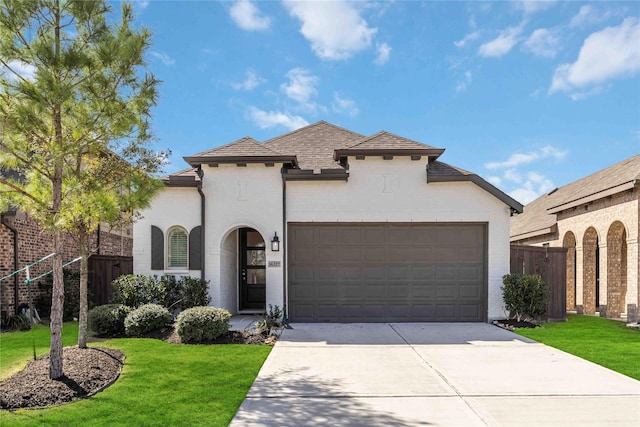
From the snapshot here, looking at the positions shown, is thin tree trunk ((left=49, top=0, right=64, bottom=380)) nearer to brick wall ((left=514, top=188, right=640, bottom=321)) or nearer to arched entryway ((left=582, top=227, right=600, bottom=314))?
brick wall ((left=514, top=188, right=640, bottom=321))

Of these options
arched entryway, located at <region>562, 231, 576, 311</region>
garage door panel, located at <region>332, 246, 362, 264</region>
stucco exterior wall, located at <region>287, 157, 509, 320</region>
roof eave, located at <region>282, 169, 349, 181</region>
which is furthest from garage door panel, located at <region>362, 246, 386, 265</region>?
arched entryway, located at <region>562, 231, 576, 311</region>

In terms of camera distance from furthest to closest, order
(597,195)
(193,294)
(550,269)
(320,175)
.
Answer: (597,195), (550,269), (320,175), (193,294)

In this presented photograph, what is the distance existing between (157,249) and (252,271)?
3.02m

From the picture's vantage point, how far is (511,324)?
35.3 ft

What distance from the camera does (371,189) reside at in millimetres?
11250

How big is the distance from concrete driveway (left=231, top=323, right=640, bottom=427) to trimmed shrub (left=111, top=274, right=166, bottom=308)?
143 inches

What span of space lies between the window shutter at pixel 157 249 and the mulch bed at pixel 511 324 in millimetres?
8800

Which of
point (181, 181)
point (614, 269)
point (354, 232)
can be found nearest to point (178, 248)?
point (181, 181)

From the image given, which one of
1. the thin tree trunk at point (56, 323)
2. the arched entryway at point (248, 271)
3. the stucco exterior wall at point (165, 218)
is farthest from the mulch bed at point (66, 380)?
the arched entryway at point (248, 271)

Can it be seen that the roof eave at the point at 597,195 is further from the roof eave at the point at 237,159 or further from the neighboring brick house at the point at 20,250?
the neighboring brick house at the point at 20,250

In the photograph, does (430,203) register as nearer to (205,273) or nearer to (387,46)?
(387,46)

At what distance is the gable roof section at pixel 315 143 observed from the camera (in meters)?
12.2

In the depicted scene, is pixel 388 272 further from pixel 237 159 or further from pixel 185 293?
pixel 185 293

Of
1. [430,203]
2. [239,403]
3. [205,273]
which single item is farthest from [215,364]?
[430,203]
